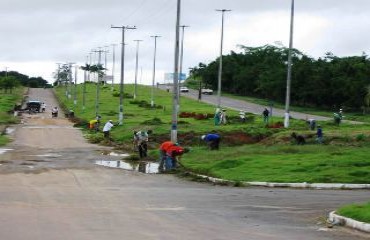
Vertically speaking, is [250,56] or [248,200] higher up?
[250,56]

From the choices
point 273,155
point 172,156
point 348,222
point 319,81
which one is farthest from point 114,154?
point 319,81

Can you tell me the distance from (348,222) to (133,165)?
67.5ft

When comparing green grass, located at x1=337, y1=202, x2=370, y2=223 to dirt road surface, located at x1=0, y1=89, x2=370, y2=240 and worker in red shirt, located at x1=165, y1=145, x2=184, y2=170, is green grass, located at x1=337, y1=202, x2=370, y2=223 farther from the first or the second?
worker in red shirt, located at x1=165, y1=145, x2=184, y2=170

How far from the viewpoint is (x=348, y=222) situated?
582 inches

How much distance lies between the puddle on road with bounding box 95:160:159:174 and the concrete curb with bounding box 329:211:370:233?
54.0ft

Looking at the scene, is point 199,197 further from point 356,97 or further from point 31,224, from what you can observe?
point 356,97

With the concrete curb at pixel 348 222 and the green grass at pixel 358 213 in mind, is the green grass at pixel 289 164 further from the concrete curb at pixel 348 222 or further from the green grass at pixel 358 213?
the concrete curb at pixel 348 222

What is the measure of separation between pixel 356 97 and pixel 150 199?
70.9 m

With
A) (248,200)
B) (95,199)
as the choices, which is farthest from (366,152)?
(95,199)

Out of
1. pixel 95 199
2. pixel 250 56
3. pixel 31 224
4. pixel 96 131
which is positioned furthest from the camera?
pixel 250 56

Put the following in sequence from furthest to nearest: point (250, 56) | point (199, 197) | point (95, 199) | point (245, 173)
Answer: point (250, 56) → point (245, 173) → point (199, 197) → point (95, 199)

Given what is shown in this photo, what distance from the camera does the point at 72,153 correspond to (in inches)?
1617

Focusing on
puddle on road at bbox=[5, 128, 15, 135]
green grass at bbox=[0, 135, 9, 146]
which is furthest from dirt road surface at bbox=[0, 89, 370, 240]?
puddle on road at bbox=[5, 128, 15, 135]

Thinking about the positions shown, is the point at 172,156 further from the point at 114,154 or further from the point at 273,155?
the point at 114,154
